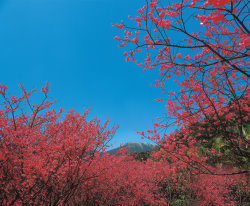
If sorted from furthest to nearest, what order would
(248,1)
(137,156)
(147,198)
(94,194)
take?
1. (137,156)
2. (147,198)
3. (94,194)
4. (248,1)

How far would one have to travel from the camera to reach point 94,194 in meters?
7.17

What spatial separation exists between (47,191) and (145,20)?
18.0 ft

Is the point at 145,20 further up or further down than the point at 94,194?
further up

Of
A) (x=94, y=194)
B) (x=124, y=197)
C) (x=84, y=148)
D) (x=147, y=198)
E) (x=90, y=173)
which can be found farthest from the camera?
(x=147, y=198)

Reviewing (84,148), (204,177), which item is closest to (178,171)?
(204,177)

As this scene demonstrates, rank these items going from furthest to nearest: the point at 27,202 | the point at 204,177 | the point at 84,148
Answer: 1. the point at 204,177
2. the point at 84,148
3. the point at 27,202

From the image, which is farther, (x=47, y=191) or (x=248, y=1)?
(x=47, y=191)

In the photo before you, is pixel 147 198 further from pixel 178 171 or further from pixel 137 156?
pixel 137 156

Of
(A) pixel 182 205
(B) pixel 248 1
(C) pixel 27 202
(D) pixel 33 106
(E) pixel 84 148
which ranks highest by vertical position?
(D) pixel 33 106

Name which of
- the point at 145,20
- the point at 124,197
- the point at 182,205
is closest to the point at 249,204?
the point at 182,205

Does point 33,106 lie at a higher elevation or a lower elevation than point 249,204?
higher

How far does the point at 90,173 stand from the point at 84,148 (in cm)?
209

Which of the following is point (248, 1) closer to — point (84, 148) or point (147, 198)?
point (84, 148)

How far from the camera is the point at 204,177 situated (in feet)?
33.3
